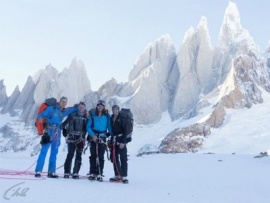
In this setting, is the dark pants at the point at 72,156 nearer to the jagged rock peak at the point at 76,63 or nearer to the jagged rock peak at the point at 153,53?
the jagged rock peak at the point at 153,53

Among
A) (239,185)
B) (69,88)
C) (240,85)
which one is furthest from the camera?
(69,88)

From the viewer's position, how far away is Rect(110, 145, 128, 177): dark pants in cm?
1170

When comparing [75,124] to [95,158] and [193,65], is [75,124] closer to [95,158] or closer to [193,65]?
[95,158]

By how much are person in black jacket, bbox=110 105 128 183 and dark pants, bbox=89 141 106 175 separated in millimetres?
453

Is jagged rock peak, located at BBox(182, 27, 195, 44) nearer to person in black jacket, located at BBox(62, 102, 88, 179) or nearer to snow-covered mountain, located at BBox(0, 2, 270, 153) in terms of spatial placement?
snow-covered mountain, located at BBox(0, 2, 270, 153)

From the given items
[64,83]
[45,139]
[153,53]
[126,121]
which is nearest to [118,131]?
[126,121]

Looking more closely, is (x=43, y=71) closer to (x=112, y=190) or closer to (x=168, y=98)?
(x=168, y=98)

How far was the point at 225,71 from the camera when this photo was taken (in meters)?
116

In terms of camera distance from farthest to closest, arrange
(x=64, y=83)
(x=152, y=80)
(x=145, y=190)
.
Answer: (x=64, y=83) → (x=152, y=80) → (x=145, y=190)

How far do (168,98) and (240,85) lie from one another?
41157 mm

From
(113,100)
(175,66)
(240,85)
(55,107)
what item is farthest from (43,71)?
(55,107)

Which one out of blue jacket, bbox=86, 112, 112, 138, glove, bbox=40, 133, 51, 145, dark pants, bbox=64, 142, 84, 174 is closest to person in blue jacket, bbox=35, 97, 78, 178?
glove, bbox=40, 133, 51, 145

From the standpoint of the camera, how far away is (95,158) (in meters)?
11.6

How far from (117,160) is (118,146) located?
49 cm
